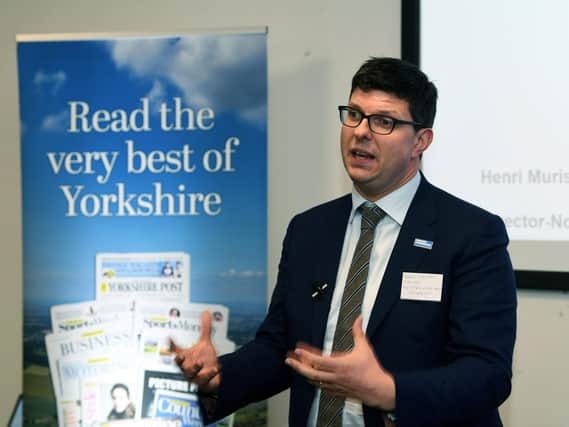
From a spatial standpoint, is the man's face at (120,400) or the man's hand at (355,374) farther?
the man's face at (120,400)

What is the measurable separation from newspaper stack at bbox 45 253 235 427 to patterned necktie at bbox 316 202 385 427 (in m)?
0.80

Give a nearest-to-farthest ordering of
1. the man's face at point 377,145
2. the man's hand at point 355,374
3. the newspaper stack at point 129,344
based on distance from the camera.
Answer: the man's hand at point 355,374 < the man's face at point 377,145 < the newspaper stack at point 129,344

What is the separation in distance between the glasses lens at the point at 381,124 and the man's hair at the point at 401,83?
0.07 meters

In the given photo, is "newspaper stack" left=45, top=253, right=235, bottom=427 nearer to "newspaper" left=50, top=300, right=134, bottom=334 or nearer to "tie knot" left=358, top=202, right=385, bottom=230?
"newspaper" left=50, top=300, right=134, bottom=334

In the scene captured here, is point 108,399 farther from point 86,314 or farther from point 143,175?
point 143,175

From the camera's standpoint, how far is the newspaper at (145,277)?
2.63m

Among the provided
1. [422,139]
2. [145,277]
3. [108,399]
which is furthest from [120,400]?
[422,139]

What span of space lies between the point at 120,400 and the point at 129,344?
0.22m

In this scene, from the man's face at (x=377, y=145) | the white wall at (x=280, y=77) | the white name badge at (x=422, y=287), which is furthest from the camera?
the white wall at (x=280, y=77)

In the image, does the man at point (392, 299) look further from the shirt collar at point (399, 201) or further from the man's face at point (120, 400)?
the man's face at point (120, 400)

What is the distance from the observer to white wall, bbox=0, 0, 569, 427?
2.93 meters

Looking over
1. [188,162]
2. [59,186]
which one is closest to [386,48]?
[188,162]

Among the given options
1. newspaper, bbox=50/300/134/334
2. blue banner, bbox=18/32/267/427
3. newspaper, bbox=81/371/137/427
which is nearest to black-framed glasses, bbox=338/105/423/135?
blue banner, bbox=18/32/267/427

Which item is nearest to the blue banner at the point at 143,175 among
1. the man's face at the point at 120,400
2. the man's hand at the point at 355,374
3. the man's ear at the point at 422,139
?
the man's face at the point at 120,400
